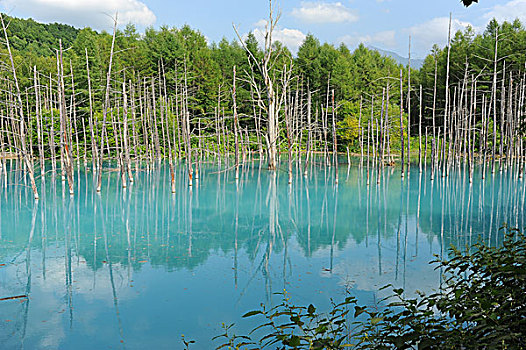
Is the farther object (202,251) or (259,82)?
(259,82)

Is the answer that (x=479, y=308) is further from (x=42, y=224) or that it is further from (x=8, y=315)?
(x=42, y=224)

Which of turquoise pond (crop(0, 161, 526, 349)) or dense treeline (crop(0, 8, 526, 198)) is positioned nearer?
turquoise pond (crop(0, 161, 526, 349))

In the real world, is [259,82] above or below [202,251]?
above

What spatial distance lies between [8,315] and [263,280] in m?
2.65

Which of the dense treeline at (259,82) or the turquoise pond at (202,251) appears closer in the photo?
the turquoise pond at (202,251)

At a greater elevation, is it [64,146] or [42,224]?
[64,146]

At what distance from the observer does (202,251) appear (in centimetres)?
694

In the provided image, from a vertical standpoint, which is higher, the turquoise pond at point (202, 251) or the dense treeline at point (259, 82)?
the dense treeline at point (259, 82)

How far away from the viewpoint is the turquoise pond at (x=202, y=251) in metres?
4.39

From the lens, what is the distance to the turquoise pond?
439 cm

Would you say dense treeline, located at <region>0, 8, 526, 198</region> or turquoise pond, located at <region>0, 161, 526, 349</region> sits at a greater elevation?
dense treeline, located at <region>0, 8, 526, 198</region>

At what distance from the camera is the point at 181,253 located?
22.4ft

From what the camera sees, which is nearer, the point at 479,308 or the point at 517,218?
the point at 479,308

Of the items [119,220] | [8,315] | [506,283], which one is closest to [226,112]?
[119,220]
